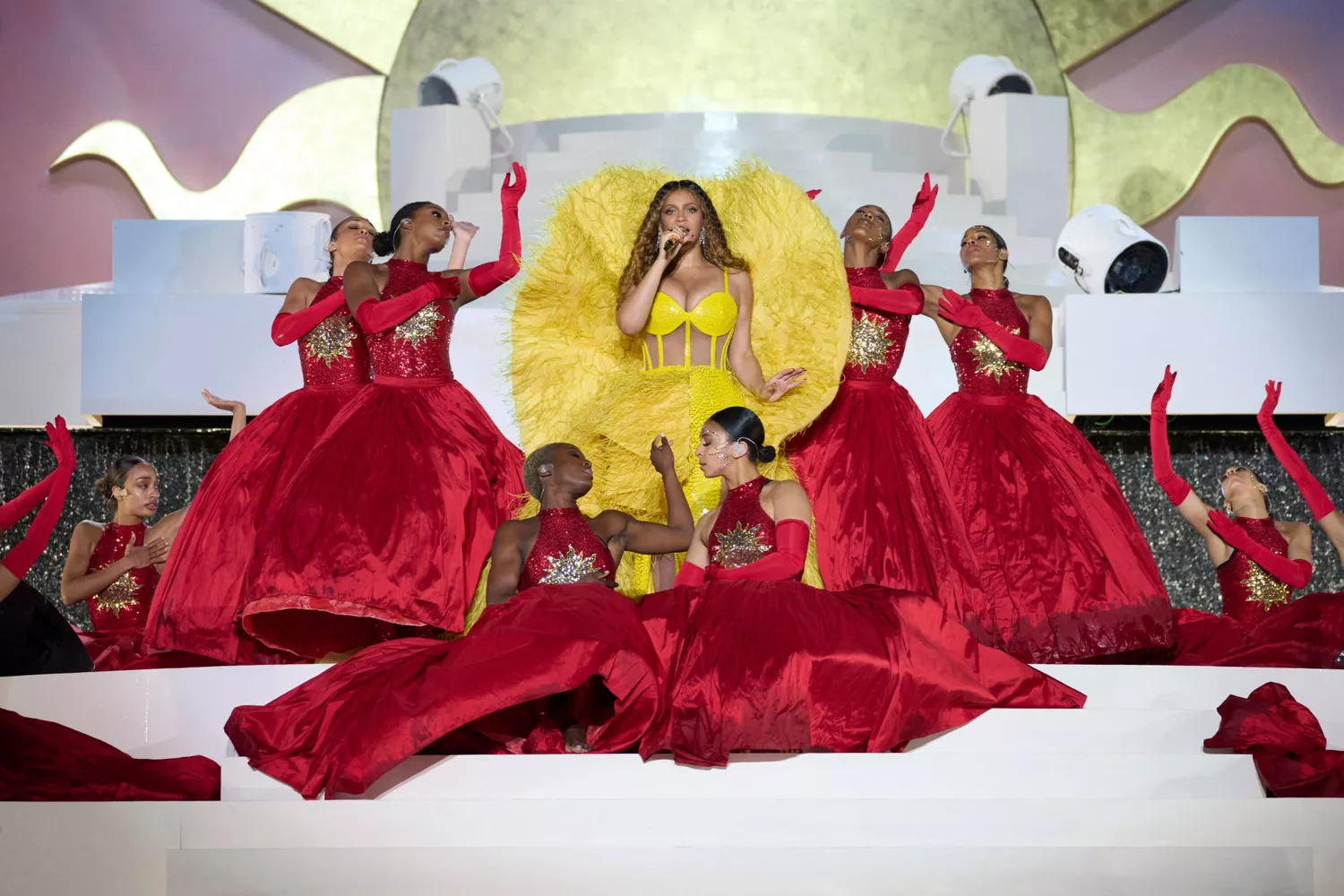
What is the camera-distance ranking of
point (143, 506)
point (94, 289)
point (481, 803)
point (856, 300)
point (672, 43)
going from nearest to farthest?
point (481, 803) → point (856, 300) → point (143, 506) → point (94, 289) → point (672, 43)

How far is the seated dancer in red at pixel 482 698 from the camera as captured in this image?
11.2ft

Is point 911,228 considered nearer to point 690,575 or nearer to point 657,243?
point 657,243

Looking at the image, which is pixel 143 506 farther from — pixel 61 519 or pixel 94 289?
pixel 94 289

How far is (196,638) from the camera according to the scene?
449 centimetres

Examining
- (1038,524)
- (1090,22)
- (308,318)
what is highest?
(1090,22)

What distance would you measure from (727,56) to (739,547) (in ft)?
20.6

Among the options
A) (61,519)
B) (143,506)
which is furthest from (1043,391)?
(61,519)

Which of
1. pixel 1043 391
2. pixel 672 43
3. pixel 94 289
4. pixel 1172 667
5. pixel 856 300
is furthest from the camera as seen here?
pixel 672 43

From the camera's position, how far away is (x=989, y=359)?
4.95 metres

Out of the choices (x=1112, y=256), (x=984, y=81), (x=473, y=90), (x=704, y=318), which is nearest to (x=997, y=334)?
(x=704, y=318)

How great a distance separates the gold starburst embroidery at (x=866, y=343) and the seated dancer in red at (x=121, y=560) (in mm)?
2214

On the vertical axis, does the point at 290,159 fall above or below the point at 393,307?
above

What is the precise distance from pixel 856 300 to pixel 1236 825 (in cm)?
195

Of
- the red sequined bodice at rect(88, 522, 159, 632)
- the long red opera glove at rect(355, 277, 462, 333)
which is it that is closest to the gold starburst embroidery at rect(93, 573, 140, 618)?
the red sequined bodice at rect(88, 522, 159, 632)
